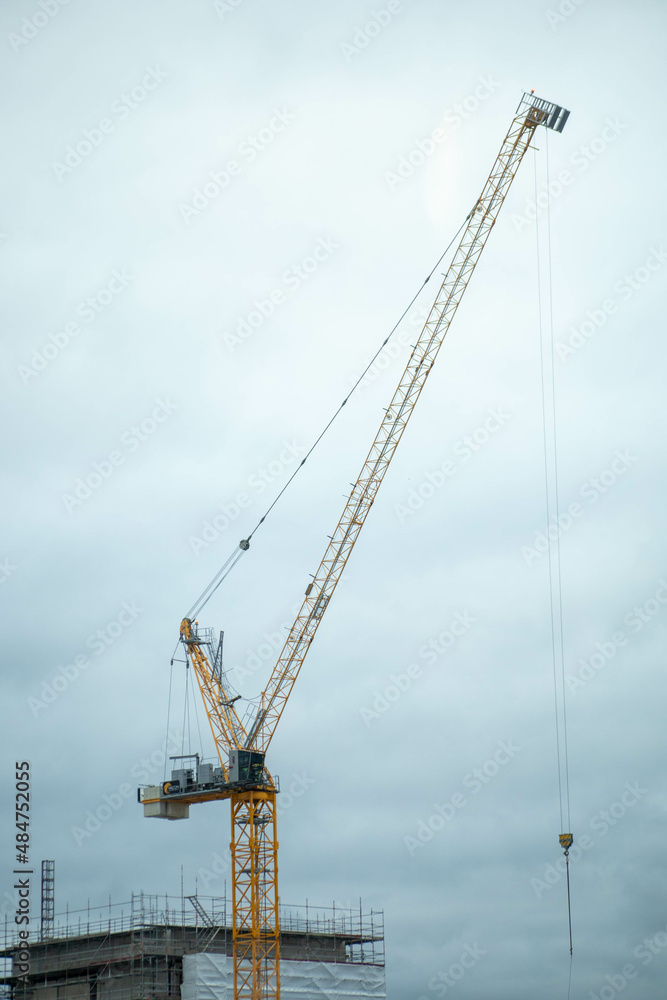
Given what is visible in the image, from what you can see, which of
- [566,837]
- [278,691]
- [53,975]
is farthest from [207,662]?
[566,837]

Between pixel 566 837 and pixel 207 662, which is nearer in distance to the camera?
pixel 566 837

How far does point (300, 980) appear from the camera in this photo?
111875 mm

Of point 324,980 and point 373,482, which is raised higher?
point 373,482

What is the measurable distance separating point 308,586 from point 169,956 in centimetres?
3235

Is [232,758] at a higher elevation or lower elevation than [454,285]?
lower

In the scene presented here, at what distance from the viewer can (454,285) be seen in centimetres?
10975

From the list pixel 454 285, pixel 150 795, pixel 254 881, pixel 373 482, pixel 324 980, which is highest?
pixel 454 285

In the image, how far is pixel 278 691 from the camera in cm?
11038

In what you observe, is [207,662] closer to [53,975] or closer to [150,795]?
[150,795]

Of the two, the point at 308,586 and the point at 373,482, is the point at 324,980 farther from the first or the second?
the point at 373,482

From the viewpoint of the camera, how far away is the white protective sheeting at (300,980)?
105688 millimetres

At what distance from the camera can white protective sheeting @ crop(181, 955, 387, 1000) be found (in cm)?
10569

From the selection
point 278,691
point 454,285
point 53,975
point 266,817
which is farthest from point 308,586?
point 53,975

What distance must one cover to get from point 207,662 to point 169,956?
24.3m
